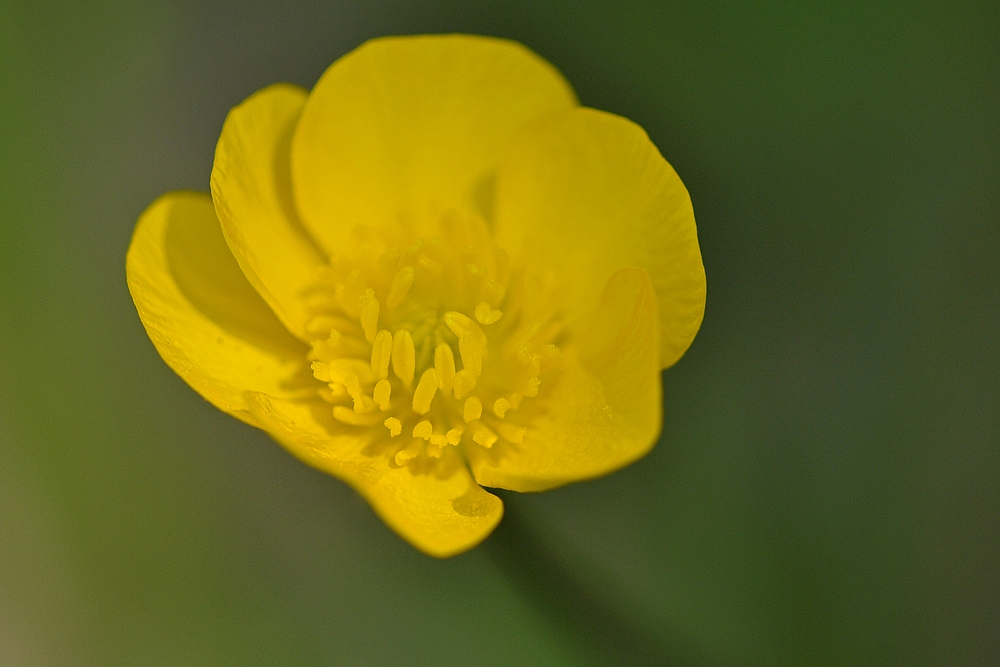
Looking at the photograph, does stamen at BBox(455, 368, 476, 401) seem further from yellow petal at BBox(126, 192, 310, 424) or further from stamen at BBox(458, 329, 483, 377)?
yellow petal at BBox(126, 192, 310, 424)

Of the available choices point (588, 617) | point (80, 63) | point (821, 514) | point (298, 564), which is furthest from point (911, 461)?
point (80, 63)

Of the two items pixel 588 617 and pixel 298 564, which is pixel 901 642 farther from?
pixel 298 564

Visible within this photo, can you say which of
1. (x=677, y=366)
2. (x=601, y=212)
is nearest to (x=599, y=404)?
(x=601, y=212)

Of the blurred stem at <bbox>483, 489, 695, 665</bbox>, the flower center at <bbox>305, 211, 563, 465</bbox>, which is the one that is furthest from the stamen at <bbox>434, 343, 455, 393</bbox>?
the blurred stem at <bbox>483, 489, 695, 665</bbox>

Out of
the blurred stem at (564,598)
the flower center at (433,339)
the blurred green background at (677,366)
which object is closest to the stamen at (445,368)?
the flower center at (433,339)

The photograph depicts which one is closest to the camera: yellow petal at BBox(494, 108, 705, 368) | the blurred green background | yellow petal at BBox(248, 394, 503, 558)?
yellow petal at BBox(248, 394, 503, 558)

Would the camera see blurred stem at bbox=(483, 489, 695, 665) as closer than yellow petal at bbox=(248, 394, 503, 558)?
No

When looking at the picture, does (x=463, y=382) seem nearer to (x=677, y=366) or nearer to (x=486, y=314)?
(x=486, y=314)
